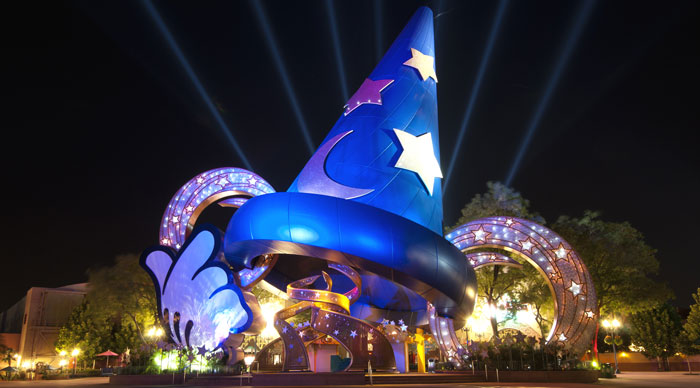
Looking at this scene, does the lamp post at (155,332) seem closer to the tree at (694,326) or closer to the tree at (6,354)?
the tree at (6,354)

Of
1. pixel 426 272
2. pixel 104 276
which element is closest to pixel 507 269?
pixel 426 272

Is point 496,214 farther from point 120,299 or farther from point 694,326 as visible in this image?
point 120,299

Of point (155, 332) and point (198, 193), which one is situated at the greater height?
point (198, 193)

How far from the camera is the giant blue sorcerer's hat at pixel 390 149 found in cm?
2236

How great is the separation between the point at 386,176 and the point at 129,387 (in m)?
13.8

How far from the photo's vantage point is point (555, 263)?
2273 cm

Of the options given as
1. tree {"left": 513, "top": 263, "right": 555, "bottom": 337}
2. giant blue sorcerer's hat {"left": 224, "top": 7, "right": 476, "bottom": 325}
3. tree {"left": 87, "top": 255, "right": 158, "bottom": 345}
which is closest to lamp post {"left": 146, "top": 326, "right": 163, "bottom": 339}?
tree {"left": 87, "top": 255, "right": 158, "bottom": 345}

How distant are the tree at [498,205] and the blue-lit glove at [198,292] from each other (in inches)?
790

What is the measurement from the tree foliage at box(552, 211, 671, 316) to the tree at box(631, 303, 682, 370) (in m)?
19.1

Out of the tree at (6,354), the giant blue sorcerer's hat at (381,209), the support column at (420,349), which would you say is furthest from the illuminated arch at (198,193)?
the tree at (6,354)

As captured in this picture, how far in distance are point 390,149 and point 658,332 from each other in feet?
140

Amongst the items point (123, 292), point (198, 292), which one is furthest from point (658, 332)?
point (123, 292)

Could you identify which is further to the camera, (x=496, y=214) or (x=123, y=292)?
(x=123, y=292)

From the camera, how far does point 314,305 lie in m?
21.7
